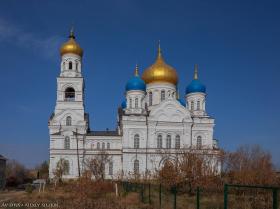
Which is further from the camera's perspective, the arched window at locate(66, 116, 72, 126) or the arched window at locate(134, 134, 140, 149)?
the arched window at locate(66, 116, 72, 126)

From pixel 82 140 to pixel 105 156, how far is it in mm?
3503

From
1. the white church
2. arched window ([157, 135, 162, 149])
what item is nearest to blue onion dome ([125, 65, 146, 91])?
the white church

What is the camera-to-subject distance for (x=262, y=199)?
46.5 ft

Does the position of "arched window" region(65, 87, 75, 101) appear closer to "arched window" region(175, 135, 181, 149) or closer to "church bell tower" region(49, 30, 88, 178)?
"church bell tower" region(49, 30, 88, 178)

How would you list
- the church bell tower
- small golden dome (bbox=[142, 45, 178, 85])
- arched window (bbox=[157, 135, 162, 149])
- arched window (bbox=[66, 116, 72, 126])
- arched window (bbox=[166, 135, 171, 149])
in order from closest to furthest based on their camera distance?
the church bell tower
arched window (bbox=[157, 135, 162, 149])
arched window (bbox=[166, 135, 171, 149])
arched window (bbox=[66, 116, 72, 126])
small golden dome (bbox=[142, 45, 178, 85])

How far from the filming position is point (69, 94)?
4641 cm

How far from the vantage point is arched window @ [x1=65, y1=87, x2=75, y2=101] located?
4568 cm

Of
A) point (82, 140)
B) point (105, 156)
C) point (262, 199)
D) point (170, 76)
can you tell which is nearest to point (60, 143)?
point (82, 140)

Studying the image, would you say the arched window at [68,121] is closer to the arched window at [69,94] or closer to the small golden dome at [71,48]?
the arched window at [69,94]

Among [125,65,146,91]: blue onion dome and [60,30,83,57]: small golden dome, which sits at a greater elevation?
[60,30,83,57]: small golden dome

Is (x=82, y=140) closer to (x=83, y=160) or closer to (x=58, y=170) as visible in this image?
A: (x=83, y=160)

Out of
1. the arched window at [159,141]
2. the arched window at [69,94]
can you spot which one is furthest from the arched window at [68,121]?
the arched window at [159,141]

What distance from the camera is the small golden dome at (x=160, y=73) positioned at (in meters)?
48.9

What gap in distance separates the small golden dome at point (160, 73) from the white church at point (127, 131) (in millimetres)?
2539
